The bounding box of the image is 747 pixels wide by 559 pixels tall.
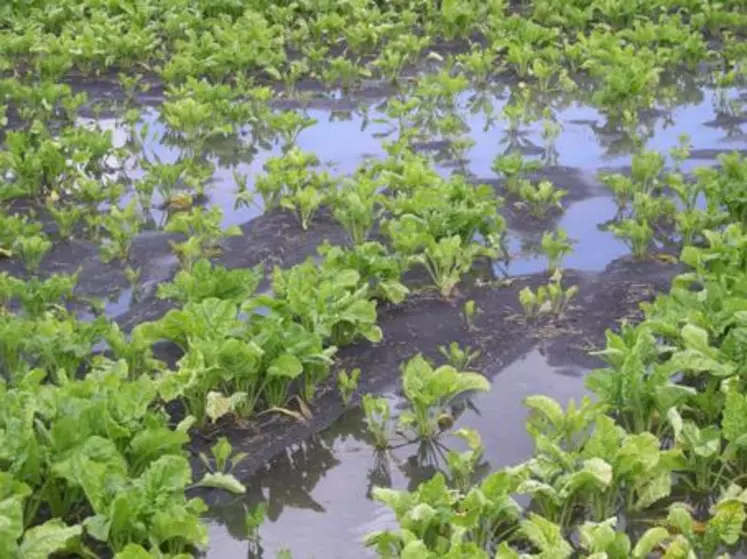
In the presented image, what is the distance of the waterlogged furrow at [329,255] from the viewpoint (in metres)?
4.25

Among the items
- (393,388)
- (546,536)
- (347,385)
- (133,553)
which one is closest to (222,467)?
(347,385)

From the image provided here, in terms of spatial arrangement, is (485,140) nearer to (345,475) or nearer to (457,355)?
(457,355)

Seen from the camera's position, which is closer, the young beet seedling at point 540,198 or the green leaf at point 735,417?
the green leaf at point 735,417

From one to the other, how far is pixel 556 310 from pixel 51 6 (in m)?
8.35

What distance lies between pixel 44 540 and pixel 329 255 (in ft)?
8.20

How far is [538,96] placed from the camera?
10438 millimetres

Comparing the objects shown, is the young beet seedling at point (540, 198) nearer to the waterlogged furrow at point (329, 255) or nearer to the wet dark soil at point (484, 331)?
the waterlogged furrow at point (329, 255)

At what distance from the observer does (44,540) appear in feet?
13.0

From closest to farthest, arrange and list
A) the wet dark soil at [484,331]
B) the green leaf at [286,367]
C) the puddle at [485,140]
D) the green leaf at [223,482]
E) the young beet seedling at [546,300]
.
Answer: the green leaf at [223,482]
the green leaf at [286,367]
the wet dark soil at [484,331]
the young beet seedling at [546,300]
the puddle at [485,140]

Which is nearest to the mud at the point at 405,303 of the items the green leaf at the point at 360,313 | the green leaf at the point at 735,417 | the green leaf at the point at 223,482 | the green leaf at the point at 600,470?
the green leaf at the point at 223,482

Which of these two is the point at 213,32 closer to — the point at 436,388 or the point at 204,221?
the point at 204,221

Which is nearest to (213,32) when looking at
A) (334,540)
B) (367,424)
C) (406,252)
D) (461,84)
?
(461,84)

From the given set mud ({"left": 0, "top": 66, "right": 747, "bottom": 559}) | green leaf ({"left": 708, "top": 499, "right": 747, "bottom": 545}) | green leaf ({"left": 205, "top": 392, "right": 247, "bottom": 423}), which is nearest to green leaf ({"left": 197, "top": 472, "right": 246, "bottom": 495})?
mud ({"left": 0, "top": 66, "right": 747, "bottom": 559})

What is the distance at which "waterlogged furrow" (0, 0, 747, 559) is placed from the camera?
4.25 m
